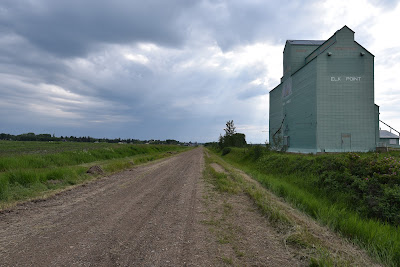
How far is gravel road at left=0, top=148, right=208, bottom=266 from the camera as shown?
3.65 metres

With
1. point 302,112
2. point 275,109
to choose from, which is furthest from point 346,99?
point 275,109

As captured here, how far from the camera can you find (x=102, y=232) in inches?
189

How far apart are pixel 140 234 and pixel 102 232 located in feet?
2.83

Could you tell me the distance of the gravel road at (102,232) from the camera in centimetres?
365

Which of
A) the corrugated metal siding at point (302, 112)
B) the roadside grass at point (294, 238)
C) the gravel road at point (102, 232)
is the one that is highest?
the corrugated metal siding at point (302, 112)

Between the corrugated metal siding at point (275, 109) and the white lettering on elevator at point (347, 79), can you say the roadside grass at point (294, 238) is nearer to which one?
the white lettering on elevator at point (347, 79)

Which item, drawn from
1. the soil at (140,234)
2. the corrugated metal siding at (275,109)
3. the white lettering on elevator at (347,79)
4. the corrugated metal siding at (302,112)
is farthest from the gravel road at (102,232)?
the corrugated metal siding at (275,109)

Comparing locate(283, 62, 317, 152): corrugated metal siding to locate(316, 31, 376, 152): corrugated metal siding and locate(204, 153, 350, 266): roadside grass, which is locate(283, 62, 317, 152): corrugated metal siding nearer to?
locate(316, 31, 376, 152): corrugated metal siding

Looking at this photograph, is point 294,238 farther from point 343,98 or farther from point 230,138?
point 230,138

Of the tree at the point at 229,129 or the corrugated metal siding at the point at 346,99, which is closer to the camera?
the corrugated metal siding at the point at 346,99

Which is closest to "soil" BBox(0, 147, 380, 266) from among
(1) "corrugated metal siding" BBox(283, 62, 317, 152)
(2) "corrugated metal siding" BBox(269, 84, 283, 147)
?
(1) "corrugated metal siding" BBox(283, 62, 317, 152)

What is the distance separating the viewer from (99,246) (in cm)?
409

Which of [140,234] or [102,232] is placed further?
[102,232]

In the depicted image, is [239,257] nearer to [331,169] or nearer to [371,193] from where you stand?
[371,193]
